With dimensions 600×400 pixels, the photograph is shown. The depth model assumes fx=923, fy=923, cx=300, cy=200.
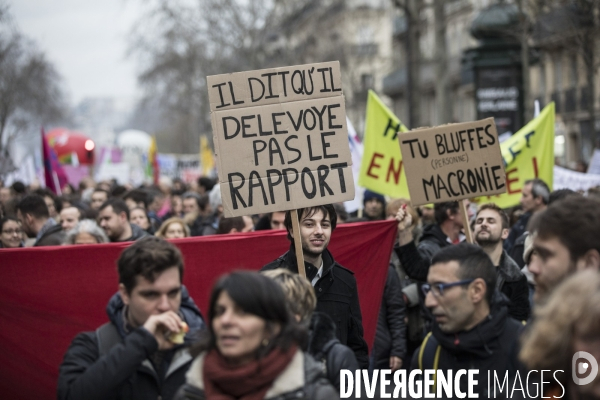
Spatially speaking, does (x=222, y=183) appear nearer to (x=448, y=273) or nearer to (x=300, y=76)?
(x=300, y=76)

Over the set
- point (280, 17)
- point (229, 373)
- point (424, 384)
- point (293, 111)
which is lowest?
point (424, 384)

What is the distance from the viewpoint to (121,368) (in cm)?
346

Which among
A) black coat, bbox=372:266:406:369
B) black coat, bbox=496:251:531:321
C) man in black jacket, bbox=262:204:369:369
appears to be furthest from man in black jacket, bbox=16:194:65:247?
black coat, bbox=496:251:531:321

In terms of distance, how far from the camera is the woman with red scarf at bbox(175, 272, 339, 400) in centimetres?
304

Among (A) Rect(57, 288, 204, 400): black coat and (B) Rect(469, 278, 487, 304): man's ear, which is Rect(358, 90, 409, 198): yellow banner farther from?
(A) Rect(57, 288, 204, 400): black coat

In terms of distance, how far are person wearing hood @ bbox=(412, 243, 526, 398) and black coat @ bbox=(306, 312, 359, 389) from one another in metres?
Answer: 0.42

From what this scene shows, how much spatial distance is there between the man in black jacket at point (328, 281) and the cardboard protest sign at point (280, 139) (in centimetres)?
16

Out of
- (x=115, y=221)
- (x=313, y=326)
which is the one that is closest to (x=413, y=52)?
(x=115, y=221)

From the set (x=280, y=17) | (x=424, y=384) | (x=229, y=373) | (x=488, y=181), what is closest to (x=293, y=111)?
(x=488, y=181)

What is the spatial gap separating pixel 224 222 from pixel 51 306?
266 cm

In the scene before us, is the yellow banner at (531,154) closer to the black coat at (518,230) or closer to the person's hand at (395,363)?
the black coat at (518,230)

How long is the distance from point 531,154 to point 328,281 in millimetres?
5507

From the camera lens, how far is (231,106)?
5.35 m

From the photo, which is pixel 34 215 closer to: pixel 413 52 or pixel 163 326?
pixel 163 326
